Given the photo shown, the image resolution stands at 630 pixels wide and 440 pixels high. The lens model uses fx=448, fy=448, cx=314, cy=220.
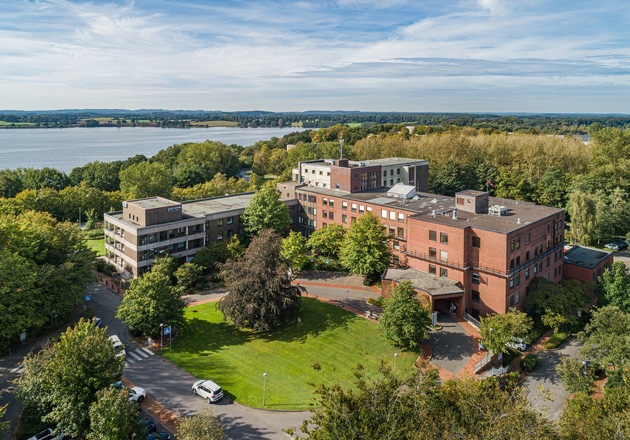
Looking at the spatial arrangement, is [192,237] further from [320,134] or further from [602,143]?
[320,134]

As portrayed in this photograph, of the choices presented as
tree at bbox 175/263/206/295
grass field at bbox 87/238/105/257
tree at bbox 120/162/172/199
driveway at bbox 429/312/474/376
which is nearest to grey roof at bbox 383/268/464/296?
driveway at bbox 429/312/474/376

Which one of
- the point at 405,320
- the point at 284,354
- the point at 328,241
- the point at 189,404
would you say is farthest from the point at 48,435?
the point at 328,241

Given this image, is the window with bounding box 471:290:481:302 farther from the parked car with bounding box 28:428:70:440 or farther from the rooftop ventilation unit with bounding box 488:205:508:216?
the parked car with bounding box 28:428:70:440

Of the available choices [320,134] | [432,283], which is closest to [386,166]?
[432,283]

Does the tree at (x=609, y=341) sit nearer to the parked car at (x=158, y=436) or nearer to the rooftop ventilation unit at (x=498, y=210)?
the rooftop ventilation unit at (x=498, y=210)

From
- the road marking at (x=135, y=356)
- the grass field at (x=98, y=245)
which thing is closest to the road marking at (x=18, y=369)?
the road marking at (x=135, y=356)

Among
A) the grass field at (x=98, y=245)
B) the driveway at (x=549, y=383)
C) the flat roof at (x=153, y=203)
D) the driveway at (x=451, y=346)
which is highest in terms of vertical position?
the flat roof at (x=153, y=203)
